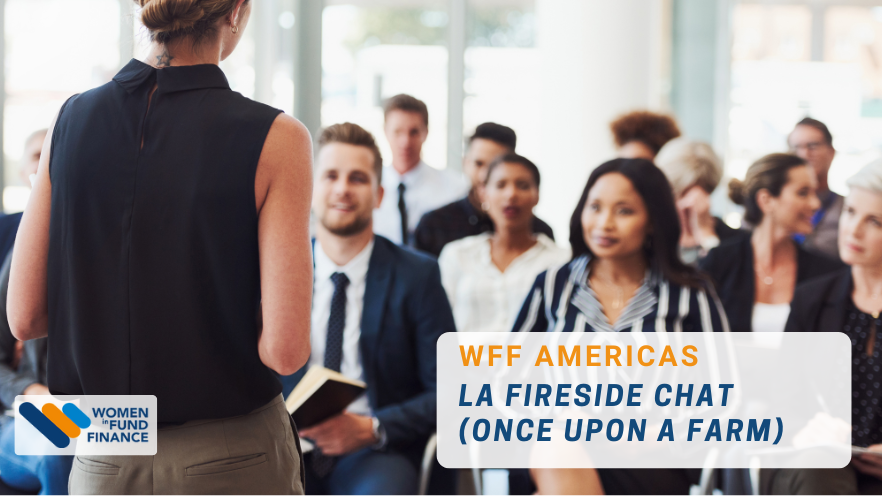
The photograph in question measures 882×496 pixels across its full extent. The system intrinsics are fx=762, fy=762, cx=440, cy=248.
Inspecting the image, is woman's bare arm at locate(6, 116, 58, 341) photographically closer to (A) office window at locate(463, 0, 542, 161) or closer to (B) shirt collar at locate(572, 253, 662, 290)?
(B) shirt collar at locate(572, 253, 662, 290)

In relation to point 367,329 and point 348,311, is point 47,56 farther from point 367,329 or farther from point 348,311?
point 367,329

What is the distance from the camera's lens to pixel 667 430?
7.56 ft

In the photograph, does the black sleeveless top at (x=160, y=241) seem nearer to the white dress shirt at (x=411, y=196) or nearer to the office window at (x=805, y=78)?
the white dress shirt at (x=411, y=196)

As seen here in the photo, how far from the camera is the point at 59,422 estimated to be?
132cm

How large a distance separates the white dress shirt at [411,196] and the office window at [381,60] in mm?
2330

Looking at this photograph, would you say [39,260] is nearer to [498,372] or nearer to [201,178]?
[201,178]

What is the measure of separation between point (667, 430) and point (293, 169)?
1.67 metres

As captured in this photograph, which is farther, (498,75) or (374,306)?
(498,75)

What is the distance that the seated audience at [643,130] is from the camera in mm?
4207

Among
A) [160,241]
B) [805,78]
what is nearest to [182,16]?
[160,241]

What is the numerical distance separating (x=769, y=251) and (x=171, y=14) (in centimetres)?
283

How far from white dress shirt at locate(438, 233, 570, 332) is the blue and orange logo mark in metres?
2.08

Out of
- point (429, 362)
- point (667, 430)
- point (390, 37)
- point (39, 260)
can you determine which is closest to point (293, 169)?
point (39, 260)

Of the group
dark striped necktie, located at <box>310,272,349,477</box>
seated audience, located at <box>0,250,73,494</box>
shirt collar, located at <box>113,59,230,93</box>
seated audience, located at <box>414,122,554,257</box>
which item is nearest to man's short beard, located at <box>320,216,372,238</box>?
dark striped necktie, located at <box>310,272,349,477</box>
